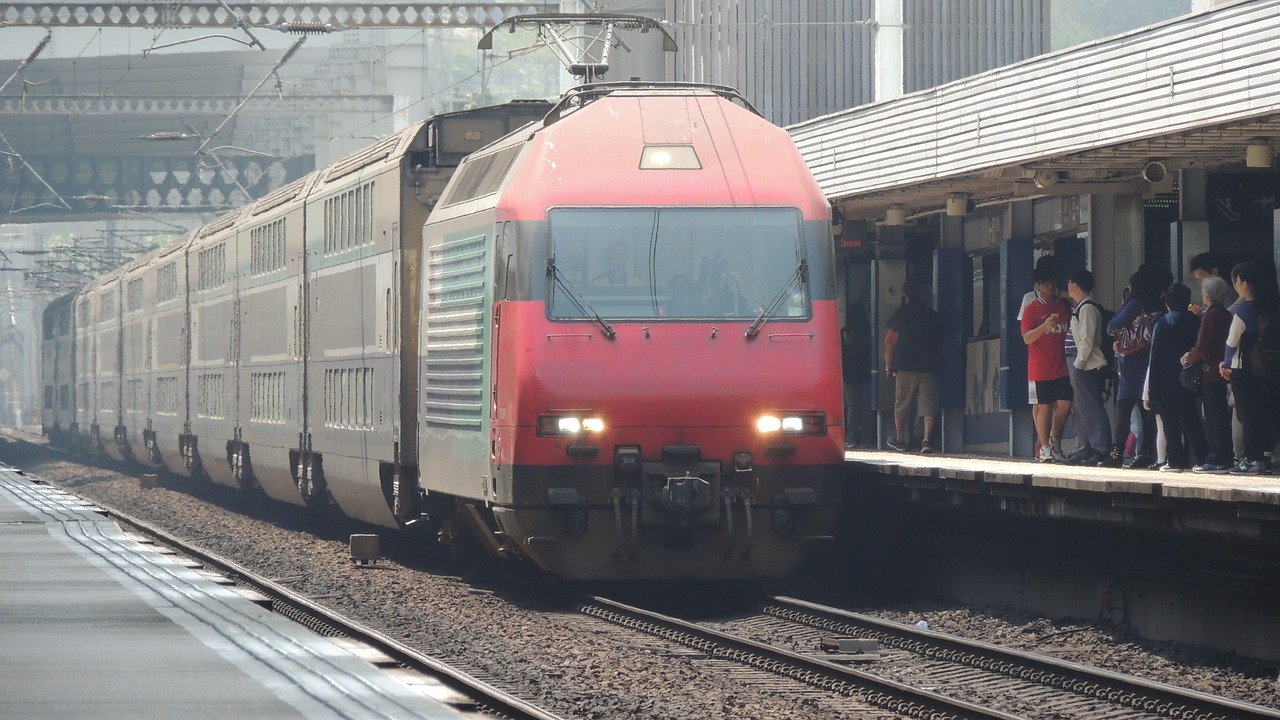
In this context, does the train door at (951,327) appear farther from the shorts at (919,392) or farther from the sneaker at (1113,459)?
the sneaker at (1113,459)

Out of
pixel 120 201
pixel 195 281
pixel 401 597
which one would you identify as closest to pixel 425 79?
pixel 120 201

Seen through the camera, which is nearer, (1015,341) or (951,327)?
(1015,341)

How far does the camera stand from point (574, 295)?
13.6 meters

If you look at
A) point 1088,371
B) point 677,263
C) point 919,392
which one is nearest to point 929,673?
point 677,263

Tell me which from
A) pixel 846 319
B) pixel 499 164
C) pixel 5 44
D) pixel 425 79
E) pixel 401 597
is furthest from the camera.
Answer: pixel 425 79

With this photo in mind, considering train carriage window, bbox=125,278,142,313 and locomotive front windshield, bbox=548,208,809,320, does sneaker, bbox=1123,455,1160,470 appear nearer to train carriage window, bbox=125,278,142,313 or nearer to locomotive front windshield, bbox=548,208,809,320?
locomotive front windshield, bbox=548,208,809,320

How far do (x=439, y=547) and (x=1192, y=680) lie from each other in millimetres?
10315

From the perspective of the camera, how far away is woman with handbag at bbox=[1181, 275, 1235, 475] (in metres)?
13.5

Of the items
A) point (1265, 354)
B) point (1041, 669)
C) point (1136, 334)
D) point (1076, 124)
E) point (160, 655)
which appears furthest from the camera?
point (1076, 124)

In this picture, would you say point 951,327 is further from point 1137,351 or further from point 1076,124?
point 1137,351

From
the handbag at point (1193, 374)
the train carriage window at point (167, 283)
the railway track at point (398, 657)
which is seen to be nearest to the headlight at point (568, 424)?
the railway track at point (398, 657)

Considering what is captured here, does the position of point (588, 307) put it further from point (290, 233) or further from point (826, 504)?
point (290, 233)

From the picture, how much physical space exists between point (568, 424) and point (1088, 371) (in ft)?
13.8

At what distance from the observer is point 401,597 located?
51.8 feet
